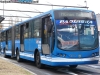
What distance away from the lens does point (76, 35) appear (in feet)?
46.0

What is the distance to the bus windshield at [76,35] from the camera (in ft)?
45.5

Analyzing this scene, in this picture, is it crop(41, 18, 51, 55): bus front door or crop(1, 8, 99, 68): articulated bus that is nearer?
crop(1, 8, 99, 68): articulated bus

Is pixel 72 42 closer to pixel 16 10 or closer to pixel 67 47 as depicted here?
pixel 67 47

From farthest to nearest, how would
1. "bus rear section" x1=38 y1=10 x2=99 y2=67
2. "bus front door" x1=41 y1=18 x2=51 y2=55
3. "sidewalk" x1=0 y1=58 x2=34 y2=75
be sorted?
"bus front door" x1=41 y1=18 x2=51 y2=55 < "bus rear section" x1=38 y1=10 x2=99 y2=67 < "sidewalk" x1=0 y1=58 x2=34 y2=75

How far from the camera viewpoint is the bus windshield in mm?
13867

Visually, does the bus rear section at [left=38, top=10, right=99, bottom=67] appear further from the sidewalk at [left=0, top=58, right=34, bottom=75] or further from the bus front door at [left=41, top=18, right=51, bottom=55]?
the sidewalk at [left=0, top=58, right=34, bottom=75]

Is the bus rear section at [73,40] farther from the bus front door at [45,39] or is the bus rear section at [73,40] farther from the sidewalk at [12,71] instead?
the sidewalk at [12,71]

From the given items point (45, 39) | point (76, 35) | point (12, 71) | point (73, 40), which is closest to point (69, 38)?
point (73, 40)

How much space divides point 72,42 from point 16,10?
3994 centimetres

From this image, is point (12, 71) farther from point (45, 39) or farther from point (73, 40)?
point (73, 40)

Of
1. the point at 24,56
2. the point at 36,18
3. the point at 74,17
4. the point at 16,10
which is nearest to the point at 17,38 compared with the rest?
the point at 24,56

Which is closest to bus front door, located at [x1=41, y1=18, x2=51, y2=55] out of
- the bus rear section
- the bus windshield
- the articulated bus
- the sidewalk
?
the articulated bus

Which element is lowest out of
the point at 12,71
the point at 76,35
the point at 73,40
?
the point at 12,71

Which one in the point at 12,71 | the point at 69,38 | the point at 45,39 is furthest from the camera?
the point at 45,39
